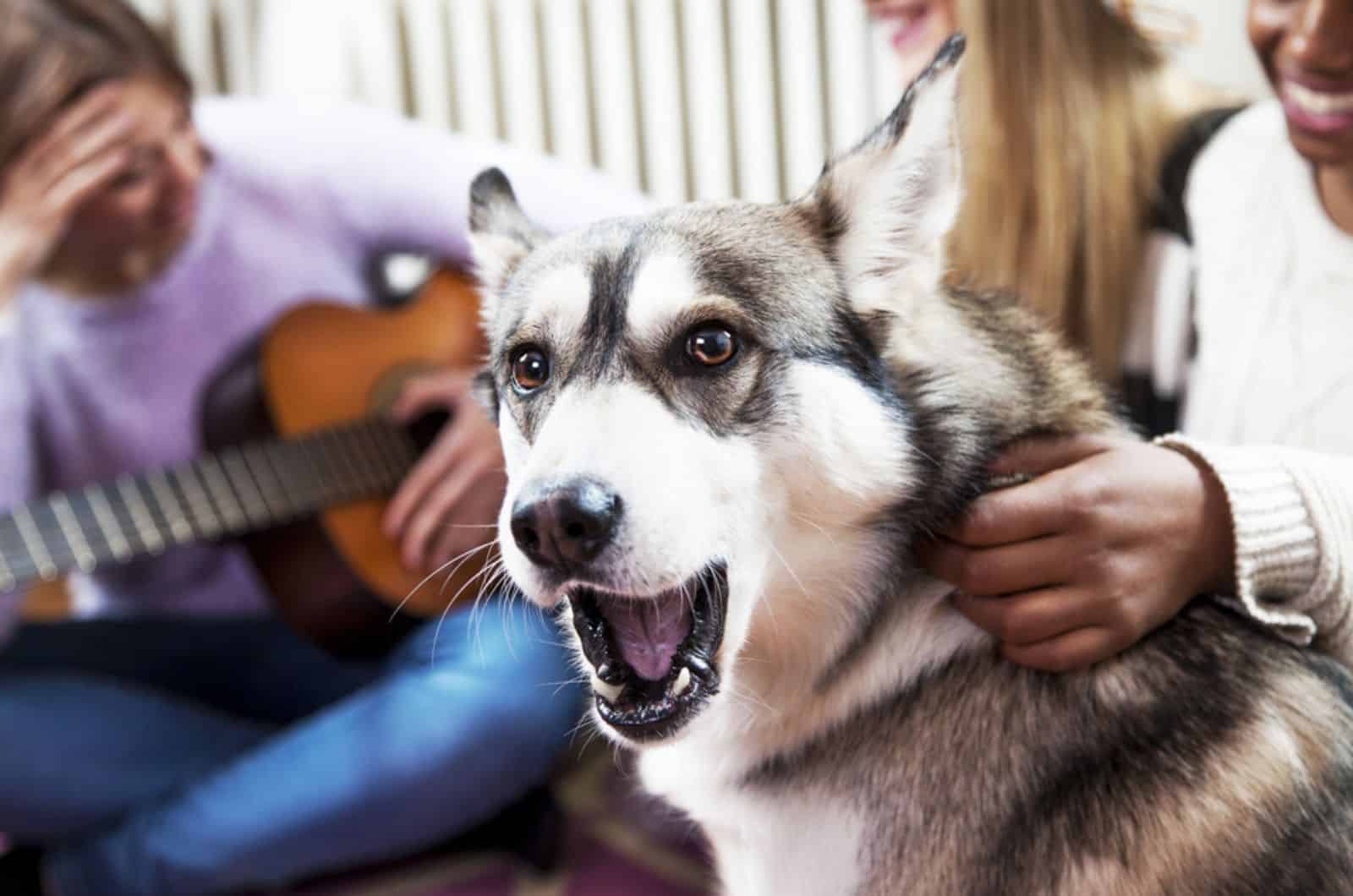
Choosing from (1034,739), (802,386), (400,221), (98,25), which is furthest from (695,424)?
(98,25)

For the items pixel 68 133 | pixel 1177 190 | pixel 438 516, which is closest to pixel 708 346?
pixel 1177 190

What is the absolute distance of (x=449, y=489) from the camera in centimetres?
154

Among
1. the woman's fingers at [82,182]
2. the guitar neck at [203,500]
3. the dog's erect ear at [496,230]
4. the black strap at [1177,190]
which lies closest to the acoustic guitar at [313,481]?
the guitar neck at [203,500]

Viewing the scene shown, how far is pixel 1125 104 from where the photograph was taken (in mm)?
1222

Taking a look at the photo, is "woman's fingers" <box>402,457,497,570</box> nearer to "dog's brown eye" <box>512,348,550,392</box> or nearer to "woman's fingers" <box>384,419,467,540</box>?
"woman's fingers" <box>384,419,467,540</box>

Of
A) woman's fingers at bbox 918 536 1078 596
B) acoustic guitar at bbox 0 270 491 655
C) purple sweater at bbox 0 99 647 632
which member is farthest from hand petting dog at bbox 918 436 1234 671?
purple sweater at bbox 0 99 647 632

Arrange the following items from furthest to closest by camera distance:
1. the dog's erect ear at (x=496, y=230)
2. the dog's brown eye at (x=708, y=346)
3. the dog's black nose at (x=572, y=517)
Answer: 1. the dog's erect ear at (x=496, y=230)
2. the dog's brown eye at (x=708, y=346)
3. the dog's black nose at (x=572, y=517)

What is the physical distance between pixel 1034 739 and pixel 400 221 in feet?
4.21

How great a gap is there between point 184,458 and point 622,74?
955 mm

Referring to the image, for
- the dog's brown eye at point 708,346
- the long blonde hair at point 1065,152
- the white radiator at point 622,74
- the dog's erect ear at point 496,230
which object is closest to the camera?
the dog's brown eye at point 708,346

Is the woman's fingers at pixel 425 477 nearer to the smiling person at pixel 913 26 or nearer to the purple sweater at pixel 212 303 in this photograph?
the purple sweater at pixel 212 303

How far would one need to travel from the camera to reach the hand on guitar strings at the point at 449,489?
1497 millimetres

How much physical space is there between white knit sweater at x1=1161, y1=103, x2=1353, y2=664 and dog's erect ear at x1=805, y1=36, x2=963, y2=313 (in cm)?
27

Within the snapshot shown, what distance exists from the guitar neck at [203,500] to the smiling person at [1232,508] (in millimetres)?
1053
